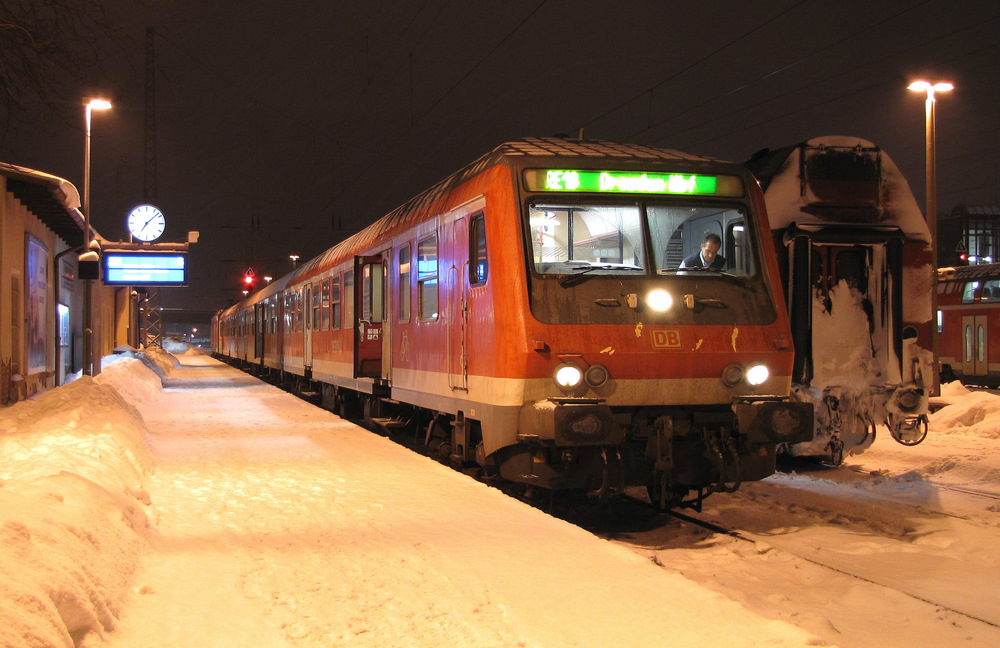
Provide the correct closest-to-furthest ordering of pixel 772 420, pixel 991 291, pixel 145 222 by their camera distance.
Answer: pixel 772 420, pixel 991 291, pixel 145 222

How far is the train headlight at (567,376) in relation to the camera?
7020mm

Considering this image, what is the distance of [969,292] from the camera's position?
26.2 m

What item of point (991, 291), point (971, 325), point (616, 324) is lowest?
→ point (616, 324)

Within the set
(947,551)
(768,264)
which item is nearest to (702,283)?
(768,264)

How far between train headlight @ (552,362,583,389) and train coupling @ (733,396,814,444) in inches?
54.7

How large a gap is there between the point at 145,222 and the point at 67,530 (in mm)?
29901

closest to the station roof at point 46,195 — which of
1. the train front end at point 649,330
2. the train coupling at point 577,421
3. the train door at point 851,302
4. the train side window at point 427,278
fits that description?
the train side window at point 427,278

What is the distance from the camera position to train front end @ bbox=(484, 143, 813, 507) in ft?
23.3

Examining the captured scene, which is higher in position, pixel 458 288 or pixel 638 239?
pixel 638 239

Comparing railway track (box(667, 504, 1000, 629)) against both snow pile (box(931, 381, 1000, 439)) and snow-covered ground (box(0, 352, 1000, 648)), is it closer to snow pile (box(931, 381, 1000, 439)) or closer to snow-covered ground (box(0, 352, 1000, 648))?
snow-covered ground (box(0, 352, 1000, 648))

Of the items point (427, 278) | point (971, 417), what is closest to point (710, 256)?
point (427, 278)

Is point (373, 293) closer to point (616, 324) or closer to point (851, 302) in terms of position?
point (616, 324)

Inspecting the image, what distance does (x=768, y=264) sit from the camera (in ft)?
25.8

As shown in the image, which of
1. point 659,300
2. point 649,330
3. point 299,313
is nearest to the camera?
point 649,330
